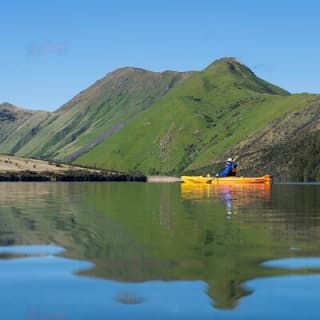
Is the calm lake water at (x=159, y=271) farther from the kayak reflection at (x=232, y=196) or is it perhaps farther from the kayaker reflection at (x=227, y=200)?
the kayak reflection at (x=232, y=196)

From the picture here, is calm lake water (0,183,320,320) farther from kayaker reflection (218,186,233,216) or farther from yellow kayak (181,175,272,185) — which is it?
yellow kayak (181,175,272,185)


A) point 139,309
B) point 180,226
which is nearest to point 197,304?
point 139,309

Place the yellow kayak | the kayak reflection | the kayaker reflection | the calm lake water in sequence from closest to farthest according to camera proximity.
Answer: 1. the calm lake water
2. the kayaker reflection
3. the kayak reflection
4. the yellow kayak

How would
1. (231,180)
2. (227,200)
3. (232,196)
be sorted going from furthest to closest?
(231,180), (232,196), (227,200)

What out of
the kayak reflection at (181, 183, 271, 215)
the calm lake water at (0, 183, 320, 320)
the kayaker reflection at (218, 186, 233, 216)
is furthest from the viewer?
A: the kayak reflection at (181, 183, 271, 215)

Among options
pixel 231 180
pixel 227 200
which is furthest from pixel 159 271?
pixel 231 180

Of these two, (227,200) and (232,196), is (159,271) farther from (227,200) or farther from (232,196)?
(232,196)

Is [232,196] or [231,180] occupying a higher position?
[231,180]

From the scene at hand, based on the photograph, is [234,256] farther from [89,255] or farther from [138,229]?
[138,229]

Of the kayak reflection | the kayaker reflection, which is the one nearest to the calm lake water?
the kayaker reflection

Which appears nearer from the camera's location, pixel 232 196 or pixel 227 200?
pixel 227 200

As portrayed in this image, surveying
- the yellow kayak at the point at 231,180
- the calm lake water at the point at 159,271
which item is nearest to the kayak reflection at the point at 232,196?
the calm lake water at the point at 159,271

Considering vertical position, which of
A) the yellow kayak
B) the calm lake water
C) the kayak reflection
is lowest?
the calm lake water

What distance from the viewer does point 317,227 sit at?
1556 inches
